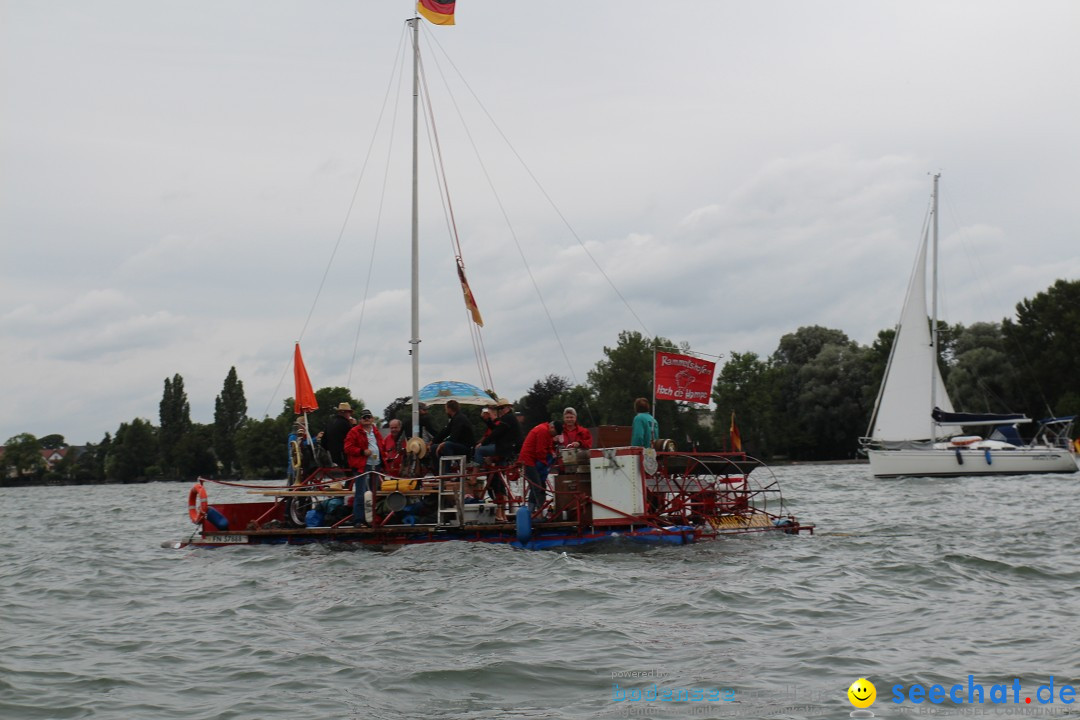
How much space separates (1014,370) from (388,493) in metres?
68.4

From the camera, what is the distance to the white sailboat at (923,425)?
51.2 m

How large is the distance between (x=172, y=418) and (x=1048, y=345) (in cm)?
9964

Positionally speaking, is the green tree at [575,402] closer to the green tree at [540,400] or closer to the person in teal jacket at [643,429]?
the green tree at [540,400]

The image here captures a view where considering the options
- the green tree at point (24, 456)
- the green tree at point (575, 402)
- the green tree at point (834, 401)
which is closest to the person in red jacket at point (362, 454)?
the green tree at point (575, 402)

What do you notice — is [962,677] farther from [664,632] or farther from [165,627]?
[165,627]

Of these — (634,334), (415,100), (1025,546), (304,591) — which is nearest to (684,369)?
(1025,546)

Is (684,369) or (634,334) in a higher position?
(634,334)

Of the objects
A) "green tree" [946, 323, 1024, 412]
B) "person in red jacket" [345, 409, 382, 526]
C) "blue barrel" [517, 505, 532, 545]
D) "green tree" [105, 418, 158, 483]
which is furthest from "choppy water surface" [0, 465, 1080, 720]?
"green tree" [105, 418, 158, 483]

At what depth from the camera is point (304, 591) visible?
14.0 m

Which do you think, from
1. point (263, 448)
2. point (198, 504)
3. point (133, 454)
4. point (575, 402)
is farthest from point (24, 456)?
point (198, 504)

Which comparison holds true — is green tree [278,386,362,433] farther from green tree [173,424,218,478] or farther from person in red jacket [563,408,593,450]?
person in red jacket [563,408,593,450]

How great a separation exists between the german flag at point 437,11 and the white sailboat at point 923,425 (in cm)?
3495

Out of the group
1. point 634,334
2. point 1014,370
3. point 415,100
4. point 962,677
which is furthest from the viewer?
point 634,334

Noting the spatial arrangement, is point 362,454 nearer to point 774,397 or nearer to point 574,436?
point 574,436
